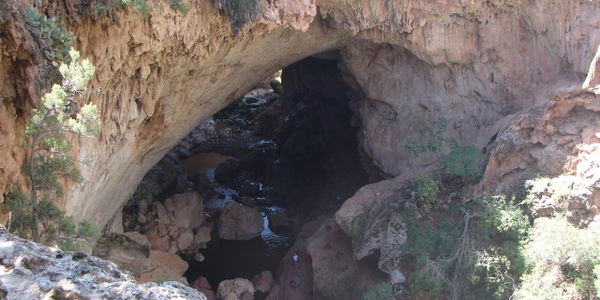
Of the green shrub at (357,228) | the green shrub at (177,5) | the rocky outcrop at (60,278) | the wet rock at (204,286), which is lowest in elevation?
the wet rock at (204,286)

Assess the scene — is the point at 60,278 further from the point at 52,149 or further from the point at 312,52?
the point at 312,52

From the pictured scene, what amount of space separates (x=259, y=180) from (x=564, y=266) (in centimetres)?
1171

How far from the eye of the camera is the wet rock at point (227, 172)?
1972cm

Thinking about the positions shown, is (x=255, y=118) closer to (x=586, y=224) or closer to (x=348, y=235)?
(x=348, y=235)

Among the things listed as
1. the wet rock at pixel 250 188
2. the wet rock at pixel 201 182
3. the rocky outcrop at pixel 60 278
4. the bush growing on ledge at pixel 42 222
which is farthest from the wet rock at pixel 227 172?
the rocky outcrop at pixel 60 278

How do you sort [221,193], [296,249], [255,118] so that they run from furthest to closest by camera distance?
[255,118] → [221,193] → [296,249]

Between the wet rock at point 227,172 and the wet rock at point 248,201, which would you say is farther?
the wet rock at point 227,172

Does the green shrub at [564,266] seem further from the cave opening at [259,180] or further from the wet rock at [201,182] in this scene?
the wet rock at [201,182]

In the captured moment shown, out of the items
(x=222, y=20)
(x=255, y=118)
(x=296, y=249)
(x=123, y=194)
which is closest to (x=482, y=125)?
(x=296, y=249)

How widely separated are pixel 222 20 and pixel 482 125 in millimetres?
7202

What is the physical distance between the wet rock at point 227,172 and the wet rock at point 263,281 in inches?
224

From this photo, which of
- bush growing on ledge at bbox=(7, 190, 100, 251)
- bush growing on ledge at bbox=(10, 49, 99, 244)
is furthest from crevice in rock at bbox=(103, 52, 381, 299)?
bush growing on ledge at bbox=(10, 49, 99, 244)

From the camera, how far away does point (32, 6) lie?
21.5 feet

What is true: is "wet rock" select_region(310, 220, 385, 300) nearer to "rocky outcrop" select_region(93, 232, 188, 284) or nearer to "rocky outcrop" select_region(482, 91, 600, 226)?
"rocky outcrop" select_region(93, 232, 188, 284)
